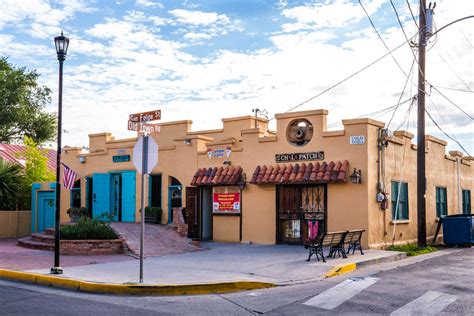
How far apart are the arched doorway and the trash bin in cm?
1050

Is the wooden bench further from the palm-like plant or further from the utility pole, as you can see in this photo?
the palm-like plant

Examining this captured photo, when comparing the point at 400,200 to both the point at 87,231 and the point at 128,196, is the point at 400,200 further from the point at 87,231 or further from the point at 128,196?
the point at 128,196

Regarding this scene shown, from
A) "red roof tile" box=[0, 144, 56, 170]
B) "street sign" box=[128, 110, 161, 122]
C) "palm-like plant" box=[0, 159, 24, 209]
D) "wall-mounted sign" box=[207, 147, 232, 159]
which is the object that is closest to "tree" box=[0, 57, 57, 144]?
"red roof tile" box=[0, 144, 56, 170]

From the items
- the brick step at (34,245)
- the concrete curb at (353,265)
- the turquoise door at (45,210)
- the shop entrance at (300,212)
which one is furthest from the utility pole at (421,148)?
the turquoise door at (45,210)

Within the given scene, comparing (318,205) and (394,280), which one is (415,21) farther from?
(394,280)

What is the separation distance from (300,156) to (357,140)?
220cm

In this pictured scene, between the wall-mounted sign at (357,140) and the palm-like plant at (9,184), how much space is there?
15.9 m

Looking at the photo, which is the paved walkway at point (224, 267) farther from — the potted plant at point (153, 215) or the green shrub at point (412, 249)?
the potted plant at point (153, 215)

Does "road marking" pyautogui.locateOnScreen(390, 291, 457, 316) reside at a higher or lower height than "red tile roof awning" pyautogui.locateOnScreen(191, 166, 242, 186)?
lower

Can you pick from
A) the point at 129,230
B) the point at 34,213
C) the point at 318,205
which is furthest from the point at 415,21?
the point at 34,213

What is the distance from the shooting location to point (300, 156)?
1997cm

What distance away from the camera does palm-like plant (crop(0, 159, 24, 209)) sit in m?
25.7

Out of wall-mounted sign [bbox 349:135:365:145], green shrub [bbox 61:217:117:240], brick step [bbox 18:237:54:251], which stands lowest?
brick step [bbox 18:237:54:251]

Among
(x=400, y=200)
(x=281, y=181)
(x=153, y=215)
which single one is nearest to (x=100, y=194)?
(x=153, y=215)
